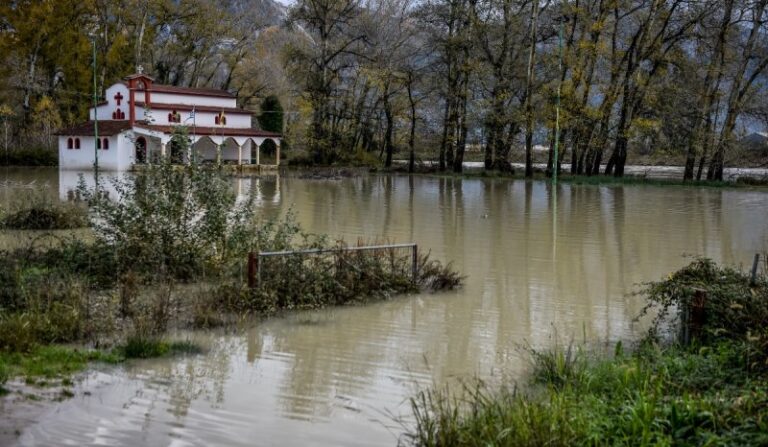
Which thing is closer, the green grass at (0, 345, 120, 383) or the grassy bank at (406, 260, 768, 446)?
the grassy bank at (406, 260, 768, 446)

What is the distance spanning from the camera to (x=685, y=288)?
29.7 feet

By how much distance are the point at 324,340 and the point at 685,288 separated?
441 cm

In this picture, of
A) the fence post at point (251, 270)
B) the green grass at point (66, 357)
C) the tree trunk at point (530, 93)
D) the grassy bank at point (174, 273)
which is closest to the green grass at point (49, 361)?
the green grass at point (66, 357)

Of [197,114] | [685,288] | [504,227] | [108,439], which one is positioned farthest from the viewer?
[197,114]

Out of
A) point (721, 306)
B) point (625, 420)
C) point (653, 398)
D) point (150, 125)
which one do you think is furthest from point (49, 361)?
point (150, 125)

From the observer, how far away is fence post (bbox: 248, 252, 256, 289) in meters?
10.6

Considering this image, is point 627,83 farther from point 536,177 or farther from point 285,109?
point 285,109

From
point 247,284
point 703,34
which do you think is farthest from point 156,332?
point 703,34

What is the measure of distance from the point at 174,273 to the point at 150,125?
36333 mm

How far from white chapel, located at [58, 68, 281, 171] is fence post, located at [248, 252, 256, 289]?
35082 millimetres

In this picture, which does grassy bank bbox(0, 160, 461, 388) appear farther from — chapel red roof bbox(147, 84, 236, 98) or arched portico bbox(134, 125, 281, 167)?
chapel red roof bbox(147, 84, 236, 98)

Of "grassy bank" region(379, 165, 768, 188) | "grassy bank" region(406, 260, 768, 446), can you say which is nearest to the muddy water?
A: "grassy bank" region(406, 260, 768, 446)

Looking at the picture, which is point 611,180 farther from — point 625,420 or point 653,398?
point 625,420

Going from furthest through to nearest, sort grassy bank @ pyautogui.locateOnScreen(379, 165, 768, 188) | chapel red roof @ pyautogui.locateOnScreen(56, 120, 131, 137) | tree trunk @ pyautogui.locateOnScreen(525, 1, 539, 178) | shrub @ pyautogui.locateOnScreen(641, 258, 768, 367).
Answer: chapel red roof @ pyautogui.locateOnScreen(56, 120, 131, 137) → tree trunk @ pyautogui.locateOnScreen(525, 1, 539, 178) → grassy bank @ pyautogui.locateOnScreen(379, 165, 768, 188) → shrub @ pyautogui.locateOnScreen(641, 258, 768, 367)
